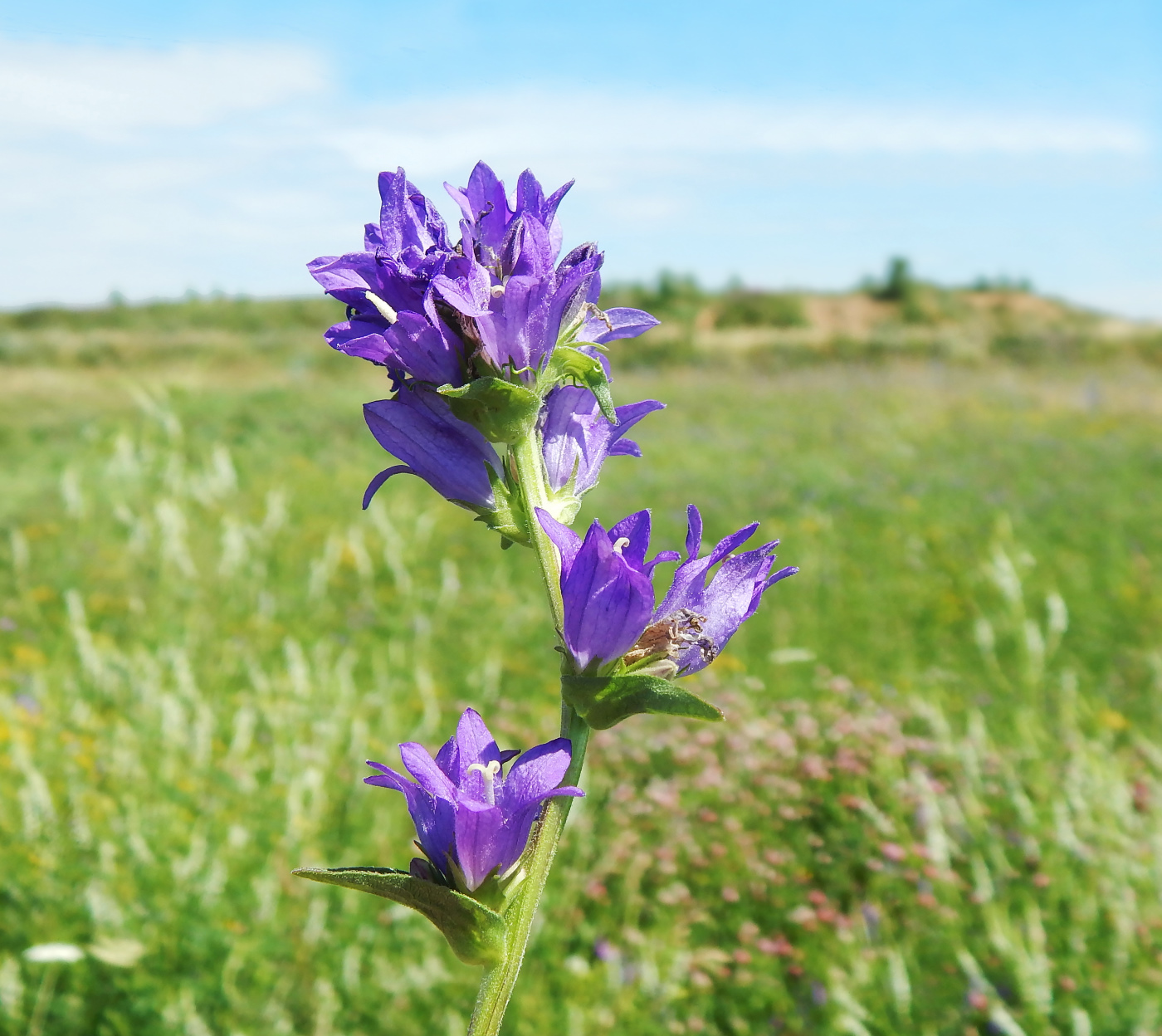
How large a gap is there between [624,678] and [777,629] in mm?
5482

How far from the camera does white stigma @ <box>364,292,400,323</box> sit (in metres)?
1.34

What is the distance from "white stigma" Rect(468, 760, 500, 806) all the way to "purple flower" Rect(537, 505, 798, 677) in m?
0.19

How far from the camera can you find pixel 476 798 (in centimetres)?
135

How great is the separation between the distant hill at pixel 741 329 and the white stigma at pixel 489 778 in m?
25.4

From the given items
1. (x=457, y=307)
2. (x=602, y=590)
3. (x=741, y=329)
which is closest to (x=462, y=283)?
(x=457, y=307)

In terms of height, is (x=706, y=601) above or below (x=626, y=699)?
above

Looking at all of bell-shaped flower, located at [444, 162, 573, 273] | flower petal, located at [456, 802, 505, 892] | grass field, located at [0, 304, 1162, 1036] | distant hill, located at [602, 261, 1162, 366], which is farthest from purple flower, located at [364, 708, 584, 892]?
distant hill, located at [602, 261, 1162, 366]

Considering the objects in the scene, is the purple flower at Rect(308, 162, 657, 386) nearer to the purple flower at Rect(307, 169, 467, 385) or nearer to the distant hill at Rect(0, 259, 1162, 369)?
the purple flower at Rect(307, 169, 467, 385)

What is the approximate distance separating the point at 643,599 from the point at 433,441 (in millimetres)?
396

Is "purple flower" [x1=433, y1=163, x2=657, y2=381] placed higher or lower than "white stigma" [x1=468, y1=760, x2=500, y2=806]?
higher

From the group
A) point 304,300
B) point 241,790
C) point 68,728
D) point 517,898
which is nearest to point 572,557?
point 517,898

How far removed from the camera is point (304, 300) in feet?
146

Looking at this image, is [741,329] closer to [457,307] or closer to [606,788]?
[606,788]

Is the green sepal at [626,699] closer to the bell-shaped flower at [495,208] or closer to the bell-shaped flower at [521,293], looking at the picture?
the bell-shaped flower at [521,293]
